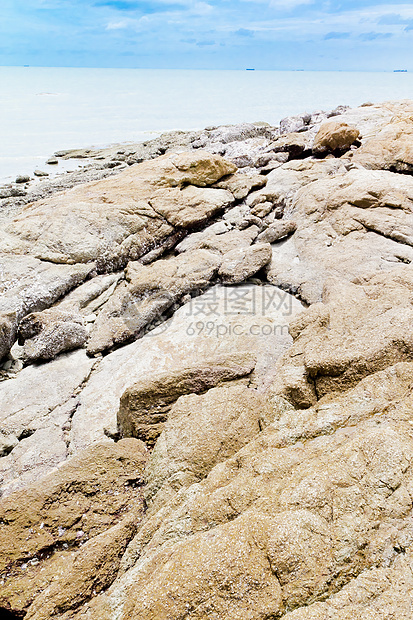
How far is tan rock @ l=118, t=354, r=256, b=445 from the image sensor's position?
5.71 meters

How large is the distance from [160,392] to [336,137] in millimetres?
13667

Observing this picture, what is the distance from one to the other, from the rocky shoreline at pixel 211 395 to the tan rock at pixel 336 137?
4.88ft

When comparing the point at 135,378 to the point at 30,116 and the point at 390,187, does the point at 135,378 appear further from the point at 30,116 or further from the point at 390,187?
the point at 30,116

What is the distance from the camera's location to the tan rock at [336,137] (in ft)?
51.0

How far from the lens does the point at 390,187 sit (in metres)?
10.9

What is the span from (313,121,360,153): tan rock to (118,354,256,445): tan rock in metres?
12.7

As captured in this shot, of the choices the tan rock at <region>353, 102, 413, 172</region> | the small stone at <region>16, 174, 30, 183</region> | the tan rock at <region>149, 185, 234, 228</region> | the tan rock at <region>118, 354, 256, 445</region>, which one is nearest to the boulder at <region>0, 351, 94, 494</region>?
the tan rock at <region>118, 354, 256, 445</region>

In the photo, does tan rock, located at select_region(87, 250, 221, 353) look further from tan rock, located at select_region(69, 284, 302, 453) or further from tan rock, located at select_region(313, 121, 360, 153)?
tan rock, located at select_region(313, 121, 360, 153)

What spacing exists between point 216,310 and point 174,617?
244 inches

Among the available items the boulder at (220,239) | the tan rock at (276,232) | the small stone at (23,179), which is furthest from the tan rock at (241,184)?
the small stone at (23,179)

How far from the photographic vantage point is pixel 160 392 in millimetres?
5844

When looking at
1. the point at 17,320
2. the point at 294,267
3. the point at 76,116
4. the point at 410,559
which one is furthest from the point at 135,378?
the point at 76,116

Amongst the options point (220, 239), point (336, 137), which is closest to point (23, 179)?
point (220, 239)

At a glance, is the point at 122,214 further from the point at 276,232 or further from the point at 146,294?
the point at 276,232
